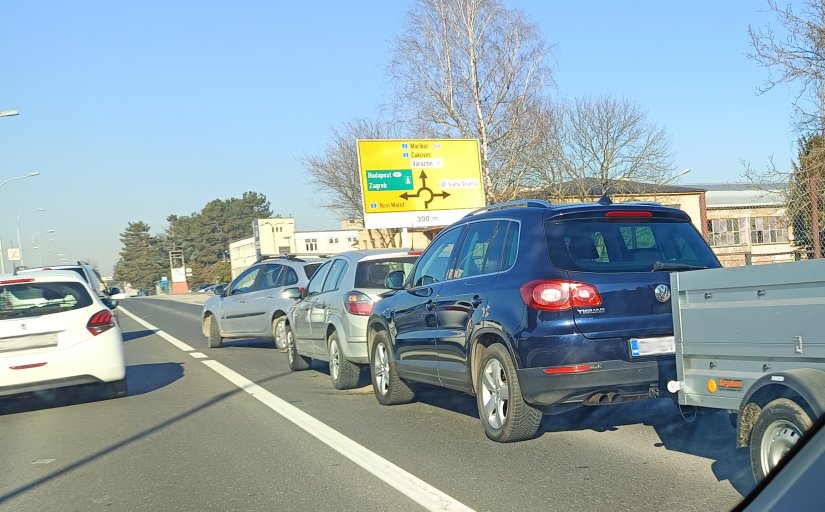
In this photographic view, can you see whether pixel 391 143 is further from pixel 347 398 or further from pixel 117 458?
pixel 117 458

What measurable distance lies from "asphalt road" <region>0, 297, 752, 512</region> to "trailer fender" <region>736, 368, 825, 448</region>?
582mm

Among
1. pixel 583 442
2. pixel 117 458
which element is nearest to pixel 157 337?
pixel 117 458

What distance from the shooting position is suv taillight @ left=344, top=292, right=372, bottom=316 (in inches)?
370

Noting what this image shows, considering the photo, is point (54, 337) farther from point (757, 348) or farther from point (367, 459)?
point (757, 348)

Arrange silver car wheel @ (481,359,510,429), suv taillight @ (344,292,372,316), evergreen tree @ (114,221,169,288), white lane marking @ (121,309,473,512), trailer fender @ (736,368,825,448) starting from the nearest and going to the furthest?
trailer fender @ (736,368,825,448)
white lane marking @ (121,309,473,512)
silver car wheel @ (481,359,510,429)
suv taillight @ (344,292,372,316)
evergreen tree @ (114,221,169,288)

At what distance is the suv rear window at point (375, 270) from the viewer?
977cm

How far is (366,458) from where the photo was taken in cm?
626

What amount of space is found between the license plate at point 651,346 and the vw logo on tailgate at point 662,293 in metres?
0.28

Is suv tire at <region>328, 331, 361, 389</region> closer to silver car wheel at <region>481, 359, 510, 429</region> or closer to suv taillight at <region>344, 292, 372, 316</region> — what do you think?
suv taillight at <region>344, 292, 372, 316</region>

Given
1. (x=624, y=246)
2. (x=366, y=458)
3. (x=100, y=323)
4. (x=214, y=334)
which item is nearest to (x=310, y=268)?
(x=214, y=334)

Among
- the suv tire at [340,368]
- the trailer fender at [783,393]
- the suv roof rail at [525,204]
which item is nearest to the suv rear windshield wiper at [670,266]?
the suv roof rail at [525,204]

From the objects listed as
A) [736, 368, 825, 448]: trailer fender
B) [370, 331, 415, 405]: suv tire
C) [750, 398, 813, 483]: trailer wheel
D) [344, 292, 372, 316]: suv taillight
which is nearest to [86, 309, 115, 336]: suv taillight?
[344, 292, 372, 316]: suv taillight

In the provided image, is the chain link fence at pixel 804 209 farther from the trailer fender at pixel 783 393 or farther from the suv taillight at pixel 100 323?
the suv taillight at pixel 100 323

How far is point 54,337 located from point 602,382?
6.28 metres
